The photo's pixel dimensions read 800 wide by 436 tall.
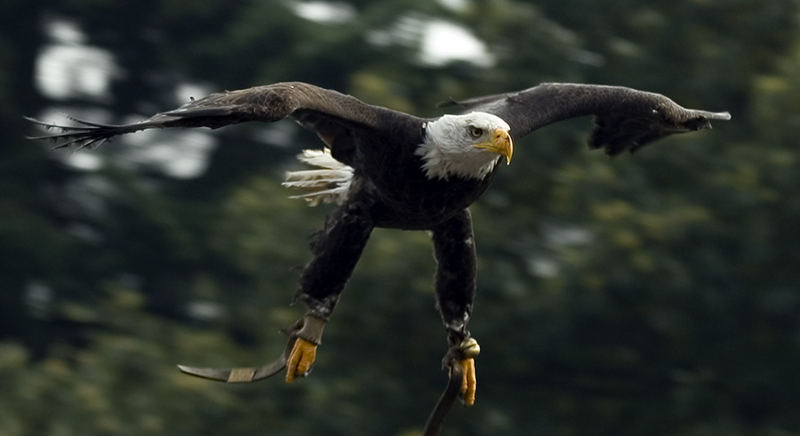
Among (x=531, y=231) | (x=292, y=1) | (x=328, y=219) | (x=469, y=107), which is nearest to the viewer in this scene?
(x=328, y=219)

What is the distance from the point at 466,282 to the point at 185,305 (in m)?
11.3

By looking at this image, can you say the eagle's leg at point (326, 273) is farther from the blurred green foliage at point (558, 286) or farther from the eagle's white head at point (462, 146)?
the blurred green foliage at point (558, 286)

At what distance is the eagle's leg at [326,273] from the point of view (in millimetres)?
6320

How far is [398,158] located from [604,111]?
A: 3.41ft

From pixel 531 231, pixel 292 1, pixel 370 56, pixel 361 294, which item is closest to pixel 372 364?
pixel 361 294

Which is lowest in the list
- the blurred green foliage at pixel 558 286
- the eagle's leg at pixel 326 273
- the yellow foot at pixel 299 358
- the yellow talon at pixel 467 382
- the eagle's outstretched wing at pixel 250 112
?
the blurred green foliage at pixel 558 286

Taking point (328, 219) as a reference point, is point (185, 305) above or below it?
below

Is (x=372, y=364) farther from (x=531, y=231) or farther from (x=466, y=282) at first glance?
(x=466, y=282)

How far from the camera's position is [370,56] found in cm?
1606

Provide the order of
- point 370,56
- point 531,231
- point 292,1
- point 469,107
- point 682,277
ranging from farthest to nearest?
point 292,1 → point 370,56 → point 531,231 → point 682,277 → point 469,107

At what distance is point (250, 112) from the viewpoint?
558 cm

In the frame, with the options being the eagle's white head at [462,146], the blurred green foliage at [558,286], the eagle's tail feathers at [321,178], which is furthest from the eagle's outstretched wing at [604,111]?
the blurred green foliage at [558,286]

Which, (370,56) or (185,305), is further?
(185,305)

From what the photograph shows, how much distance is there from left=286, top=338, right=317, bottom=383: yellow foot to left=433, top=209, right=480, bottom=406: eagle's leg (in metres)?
0.57
